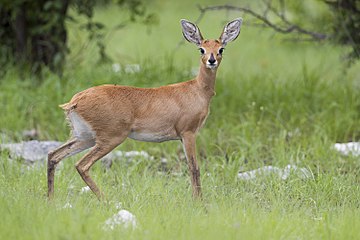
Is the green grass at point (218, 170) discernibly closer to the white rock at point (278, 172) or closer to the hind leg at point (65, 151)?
the white rock at point (278, 172)

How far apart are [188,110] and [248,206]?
0.92 metres

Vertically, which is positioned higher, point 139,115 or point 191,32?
point 191,32

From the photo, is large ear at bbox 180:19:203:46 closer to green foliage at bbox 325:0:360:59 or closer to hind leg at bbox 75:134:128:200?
hind leg at bbox 75:134:128:200

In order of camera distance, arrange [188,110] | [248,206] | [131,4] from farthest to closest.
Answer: [131,4], [188,110], [248,206]

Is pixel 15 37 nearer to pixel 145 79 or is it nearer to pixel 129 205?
pixel 145 79

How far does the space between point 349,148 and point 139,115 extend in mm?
2319

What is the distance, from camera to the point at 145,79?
8.80 m

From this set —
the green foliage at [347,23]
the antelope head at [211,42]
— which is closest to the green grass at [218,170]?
the green foliage at [347,23]

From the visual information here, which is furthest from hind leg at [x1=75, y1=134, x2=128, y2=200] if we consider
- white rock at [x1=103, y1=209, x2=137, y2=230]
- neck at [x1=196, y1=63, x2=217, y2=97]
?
white rock at [x1=103, y1=209, x2=137, y2=230]

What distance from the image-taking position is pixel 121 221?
4.53 meters

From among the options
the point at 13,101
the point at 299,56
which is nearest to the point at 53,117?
the point at 13,101

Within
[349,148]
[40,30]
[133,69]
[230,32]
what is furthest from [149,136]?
[40,30]

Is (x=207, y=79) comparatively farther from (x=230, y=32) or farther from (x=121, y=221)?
(x=121, y=221)

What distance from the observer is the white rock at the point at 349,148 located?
278 inches
